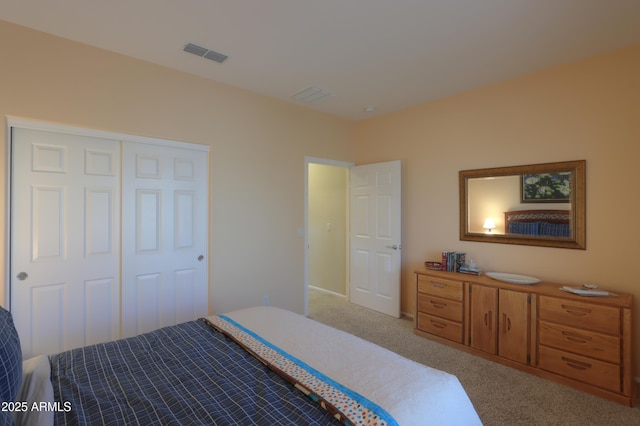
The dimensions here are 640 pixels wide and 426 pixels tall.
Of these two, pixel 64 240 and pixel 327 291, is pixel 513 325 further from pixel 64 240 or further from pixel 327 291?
pixel 64 240

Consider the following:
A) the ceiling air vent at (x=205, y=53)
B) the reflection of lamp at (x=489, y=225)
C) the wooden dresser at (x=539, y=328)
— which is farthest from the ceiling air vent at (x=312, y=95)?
the wooden dresser at (x=539, y=328)

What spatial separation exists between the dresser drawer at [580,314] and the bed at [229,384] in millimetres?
1662

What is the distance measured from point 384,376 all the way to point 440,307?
2.14 m

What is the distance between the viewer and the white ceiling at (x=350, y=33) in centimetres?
201

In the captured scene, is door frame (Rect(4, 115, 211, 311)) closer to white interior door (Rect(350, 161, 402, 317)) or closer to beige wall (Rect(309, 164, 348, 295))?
white interior door (Rect(350, 161, 402, 317))

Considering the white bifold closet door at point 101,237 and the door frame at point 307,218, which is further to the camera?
the door frame at point 307,218

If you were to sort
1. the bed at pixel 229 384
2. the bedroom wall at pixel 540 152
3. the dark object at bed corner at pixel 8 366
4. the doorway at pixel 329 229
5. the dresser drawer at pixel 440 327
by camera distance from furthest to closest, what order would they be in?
the doorway at pixel 329 229 < the dresser drawer at pixel 440 327 < the bedroom wall at pixel 540 152 < the bed at pixel 229 384 < the dark object at bed corner at pixel 8 366

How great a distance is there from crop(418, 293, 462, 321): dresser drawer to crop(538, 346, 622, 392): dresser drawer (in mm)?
722

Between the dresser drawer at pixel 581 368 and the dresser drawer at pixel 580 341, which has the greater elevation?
the dresser drawer at pixel 580 341

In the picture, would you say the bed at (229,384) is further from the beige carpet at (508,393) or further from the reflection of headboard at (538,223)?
the reflection of headboard at (538,223)

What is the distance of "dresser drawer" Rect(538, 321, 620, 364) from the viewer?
7.27 feet

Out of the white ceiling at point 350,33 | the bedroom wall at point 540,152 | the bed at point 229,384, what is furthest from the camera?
the bedroom wall at point 540,152

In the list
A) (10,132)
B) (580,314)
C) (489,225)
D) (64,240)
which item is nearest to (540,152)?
(489,225)

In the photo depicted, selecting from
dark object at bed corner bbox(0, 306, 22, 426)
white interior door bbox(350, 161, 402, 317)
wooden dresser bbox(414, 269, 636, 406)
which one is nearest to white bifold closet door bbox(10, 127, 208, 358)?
dark object at bed corner bbox(0, 306, 22, 426)
